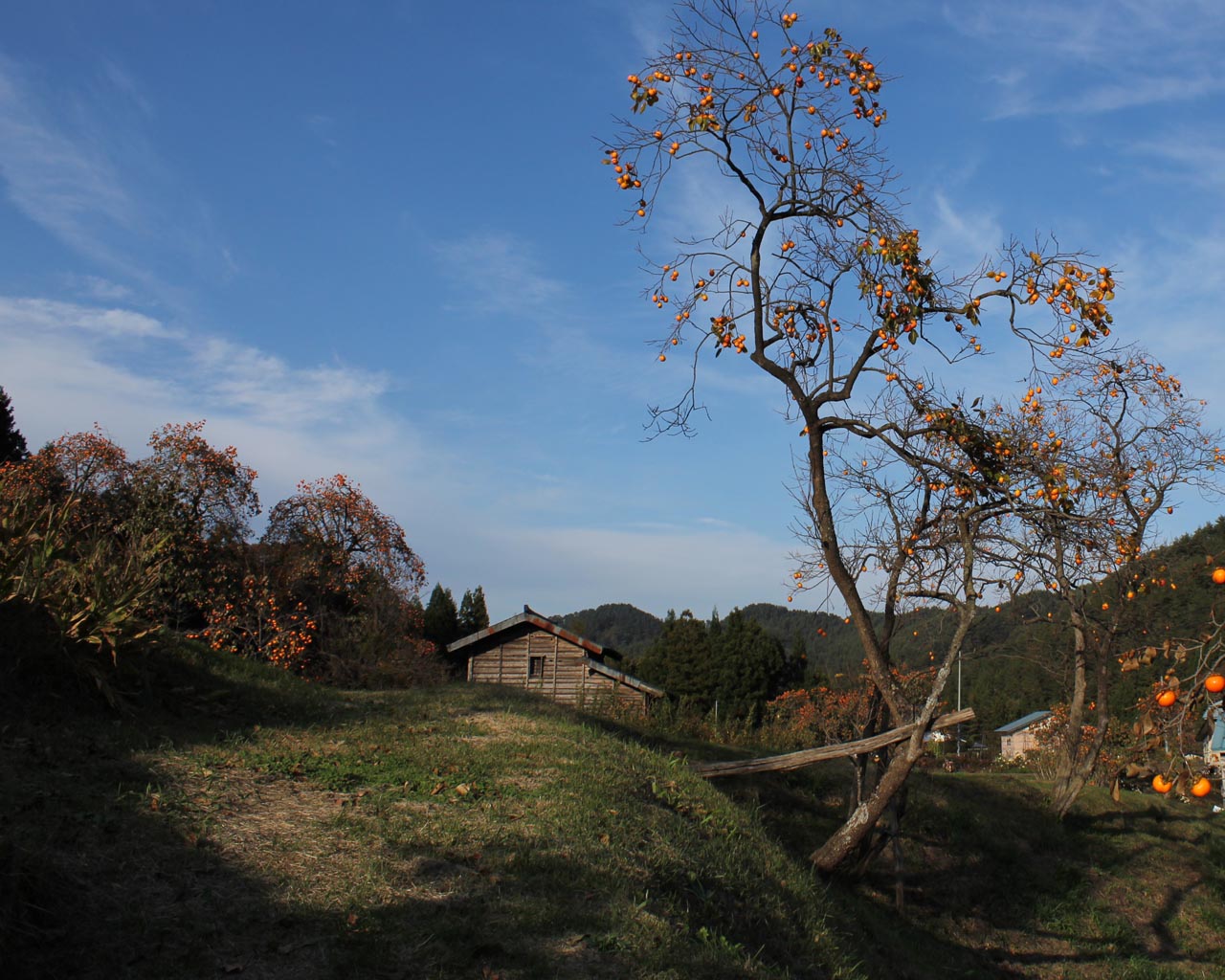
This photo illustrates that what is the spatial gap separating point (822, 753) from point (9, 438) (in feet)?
101

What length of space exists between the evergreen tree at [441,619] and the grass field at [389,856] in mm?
30738

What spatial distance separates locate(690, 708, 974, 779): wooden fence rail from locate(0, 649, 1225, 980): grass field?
0.49 m

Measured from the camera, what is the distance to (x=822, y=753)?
933cm

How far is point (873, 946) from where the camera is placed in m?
8.22

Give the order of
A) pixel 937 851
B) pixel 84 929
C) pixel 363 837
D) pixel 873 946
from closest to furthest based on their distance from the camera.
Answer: pixel 84 929
pixel 363 837
pixel 873 946
pixel 937 851

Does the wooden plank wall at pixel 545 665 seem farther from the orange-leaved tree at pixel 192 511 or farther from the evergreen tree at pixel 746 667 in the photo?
the evergreen tree at pixel 746 667

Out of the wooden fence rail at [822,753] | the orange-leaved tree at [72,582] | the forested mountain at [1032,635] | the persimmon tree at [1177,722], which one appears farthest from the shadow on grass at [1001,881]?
the orange-leaved tree at [72,582]

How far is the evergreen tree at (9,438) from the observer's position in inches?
1177

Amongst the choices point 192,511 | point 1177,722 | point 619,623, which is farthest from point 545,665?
point 619,623

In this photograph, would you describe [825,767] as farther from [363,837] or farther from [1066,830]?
[363,837]

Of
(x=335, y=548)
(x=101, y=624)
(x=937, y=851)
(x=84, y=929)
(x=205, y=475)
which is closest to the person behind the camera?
(x=84, y=929)

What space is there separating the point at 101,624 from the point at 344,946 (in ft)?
13.4

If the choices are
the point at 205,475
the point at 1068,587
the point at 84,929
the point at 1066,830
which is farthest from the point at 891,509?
the point at 205,475

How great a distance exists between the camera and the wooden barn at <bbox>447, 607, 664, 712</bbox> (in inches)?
1099
